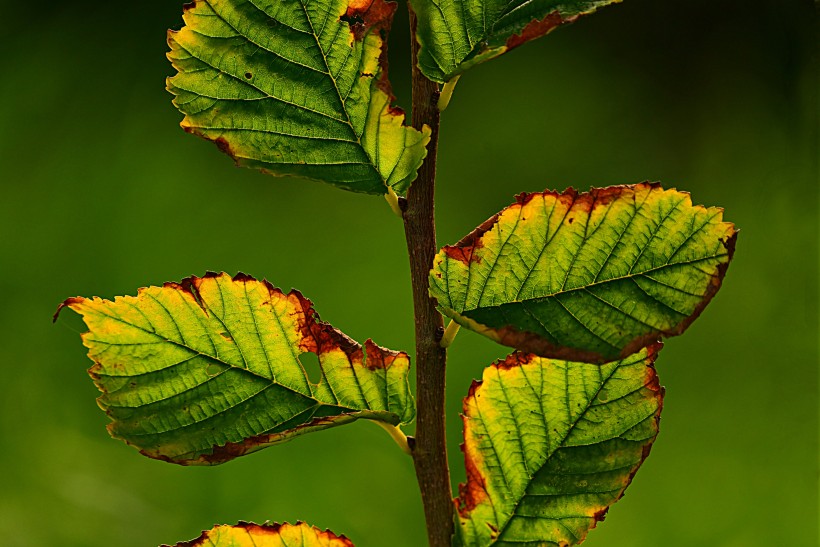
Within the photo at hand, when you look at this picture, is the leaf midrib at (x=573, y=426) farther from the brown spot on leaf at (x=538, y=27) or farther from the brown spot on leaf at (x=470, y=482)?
the brown spot on leaf at (x=538, y=27)

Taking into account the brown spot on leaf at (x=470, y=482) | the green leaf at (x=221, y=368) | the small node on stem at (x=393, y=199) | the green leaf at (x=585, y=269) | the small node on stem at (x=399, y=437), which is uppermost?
the small node on stem at (x=393, y=199)

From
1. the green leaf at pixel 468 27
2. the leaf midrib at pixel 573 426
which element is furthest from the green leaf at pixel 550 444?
the green leaf at pixel 468 27

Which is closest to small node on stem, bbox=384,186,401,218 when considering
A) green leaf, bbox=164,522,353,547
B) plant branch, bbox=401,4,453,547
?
plant branch, bbox=401,4,453,547

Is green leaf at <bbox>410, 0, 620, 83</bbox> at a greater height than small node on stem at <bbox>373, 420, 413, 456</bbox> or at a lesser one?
greater

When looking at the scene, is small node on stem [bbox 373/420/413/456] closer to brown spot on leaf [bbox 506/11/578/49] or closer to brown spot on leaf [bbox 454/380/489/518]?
brown spot on leaf [bbox 454/380/489/518]

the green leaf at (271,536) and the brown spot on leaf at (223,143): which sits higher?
the brown spot on leaf at (223,143)

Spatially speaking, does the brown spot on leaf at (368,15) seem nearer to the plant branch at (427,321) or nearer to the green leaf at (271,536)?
the plant branch at (427,321)
